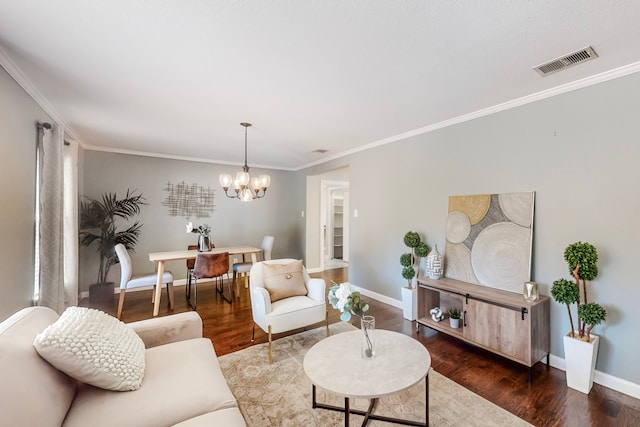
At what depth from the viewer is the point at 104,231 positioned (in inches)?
164

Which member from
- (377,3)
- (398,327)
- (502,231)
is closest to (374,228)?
(398,327)

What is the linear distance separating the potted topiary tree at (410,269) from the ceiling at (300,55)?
144cm

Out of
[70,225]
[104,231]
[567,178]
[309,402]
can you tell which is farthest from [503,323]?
[104,231]

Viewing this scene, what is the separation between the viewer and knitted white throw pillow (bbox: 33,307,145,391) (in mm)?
1175

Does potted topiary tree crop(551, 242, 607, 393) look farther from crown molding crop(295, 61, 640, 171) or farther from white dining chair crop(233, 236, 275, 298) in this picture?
white dining chair crop(233, 236, 275, 298)

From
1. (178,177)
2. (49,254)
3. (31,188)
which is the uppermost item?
(178,177)

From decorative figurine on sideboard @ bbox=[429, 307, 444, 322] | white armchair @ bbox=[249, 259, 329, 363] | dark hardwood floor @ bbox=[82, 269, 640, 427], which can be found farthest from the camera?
decorative figurine on sideboard @ bbox=[429, 307, 444, 322]

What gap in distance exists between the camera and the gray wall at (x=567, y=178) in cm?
202

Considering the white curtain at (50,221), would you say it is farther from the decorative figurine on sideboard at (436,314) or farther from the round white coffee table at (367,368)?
the decorative figurine on sideboard at (436,314)

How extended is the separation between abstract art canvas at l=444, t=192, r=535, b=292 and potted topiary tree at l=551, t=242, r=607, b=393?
1.27 ft

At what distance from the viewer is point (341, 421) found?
1.74m

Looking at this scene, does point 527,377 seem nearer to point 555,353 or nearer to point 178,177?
point 555,353

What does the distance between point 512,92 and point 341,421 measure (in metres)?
3.02

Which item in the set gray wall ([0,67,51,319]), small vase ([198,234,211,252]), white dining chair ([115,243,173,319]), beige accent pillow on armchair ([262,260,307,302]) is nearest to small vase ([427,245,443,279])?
beige accent pillow on armchair ([262,260,307,302])
